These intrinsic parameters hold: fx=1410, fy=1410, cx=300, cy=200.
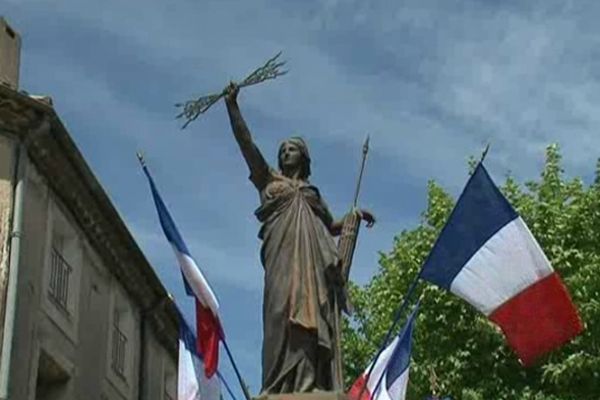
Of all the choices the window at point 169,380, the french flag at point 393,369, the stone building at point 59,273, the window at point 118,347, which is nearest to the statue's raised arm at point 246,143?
the french flag at point 393,369

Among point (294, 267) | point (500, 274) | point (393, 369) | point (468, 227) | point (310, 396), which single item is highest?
point (468, 227)

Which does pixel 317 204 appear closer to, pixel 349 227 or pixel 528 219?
pixel 349 227

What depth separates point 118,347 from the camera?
25.3 metres

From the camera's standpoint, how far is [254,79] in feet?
34.0

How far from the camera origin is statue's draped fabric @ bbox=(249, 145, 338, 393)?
9719 millimetres

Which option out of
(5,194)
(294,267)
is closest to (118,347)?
(5,194)

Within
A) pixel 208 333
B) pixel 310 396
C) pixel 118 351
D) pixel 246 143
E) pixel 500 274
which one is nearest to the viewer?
pixel 310 396

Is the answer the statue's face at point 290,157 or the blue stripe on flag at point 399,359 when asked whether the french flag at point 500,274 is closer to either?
the statue's face at point 290,157

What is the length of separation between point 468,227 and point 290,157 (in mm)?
2170

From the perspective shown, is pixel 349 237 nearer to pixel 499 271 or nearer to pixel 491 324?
pixel 499 271

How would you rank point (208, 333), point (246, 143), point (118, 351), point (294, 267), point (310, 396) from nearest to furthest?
point (310, 396)
point (294, 267)
point (246, 143)
point (208, 333)
point (118, 351)

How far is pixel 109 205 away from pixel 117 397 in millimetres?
3603

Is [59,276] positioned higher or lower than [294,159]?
higher

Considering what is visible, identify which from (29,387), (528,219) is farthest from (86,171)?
(528,219)
